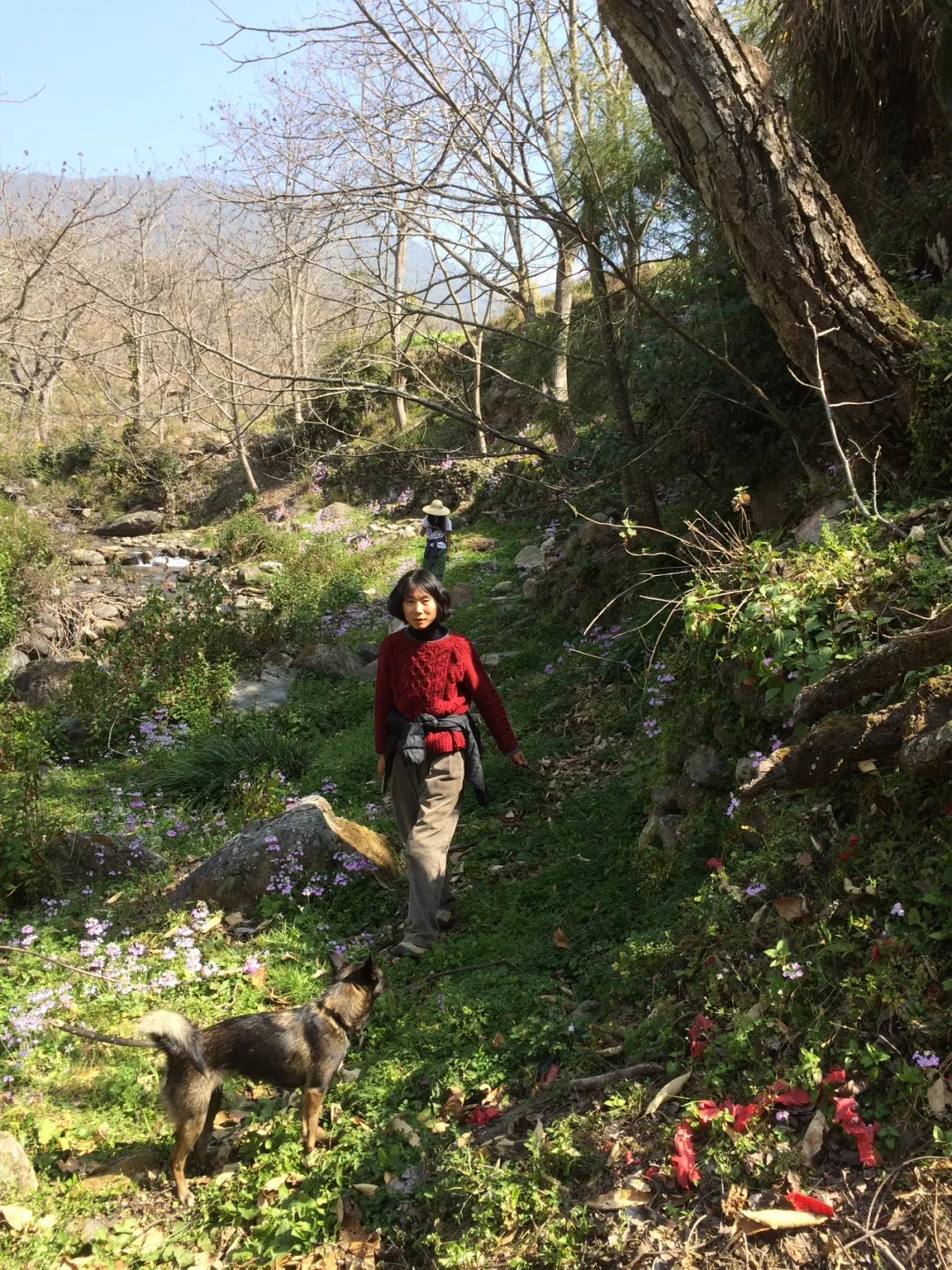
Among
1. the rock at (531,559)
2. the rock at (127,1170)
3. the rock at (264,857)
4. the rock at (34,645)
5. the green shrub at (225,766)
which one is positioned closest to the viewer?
the rock at (127,1170)

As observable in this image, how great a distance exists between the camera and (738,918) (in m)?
3.20

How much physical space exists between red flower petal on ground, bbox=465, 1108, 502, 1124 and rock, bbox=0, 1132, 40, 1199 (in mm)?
1558

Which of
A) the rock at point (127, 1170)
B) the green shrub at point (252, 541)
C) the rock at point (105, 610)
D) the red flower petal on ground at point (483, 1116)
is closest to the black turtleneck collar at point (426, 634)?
the red flower petal on ground at point (483, 1116)

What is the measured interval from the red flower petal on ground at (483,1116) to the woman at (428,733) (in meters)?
1.15

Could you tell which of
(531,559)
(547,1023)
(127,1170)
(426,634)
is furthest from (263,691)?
(547,1023)

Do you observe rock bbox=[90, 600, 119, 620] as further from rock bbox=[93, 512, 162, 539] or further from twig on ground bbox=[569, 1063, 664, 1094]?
twig on ground bbox=[569, 1063, 664, 1094]

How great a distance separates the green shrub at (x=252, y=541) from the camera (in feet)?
44.9

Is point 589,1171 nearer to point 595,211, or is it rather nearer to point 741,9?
point 595,211

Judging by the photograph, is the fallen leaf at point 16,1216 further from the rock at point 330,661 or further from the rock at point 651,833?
the rock at point 330,661

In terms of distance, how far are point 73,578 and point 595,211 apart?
394 inches

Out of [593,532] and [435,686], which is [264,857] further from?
[593,532]

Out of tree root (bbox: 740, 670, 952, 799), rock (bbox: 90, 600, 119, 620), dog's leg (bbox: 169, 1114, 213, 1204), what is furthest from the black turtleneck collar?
rock (bbox: 90, 600, 119, 620)

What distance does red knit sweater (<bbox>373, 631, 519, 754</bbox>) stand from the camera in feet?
14.5

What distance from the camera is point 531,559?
11.0 metres
